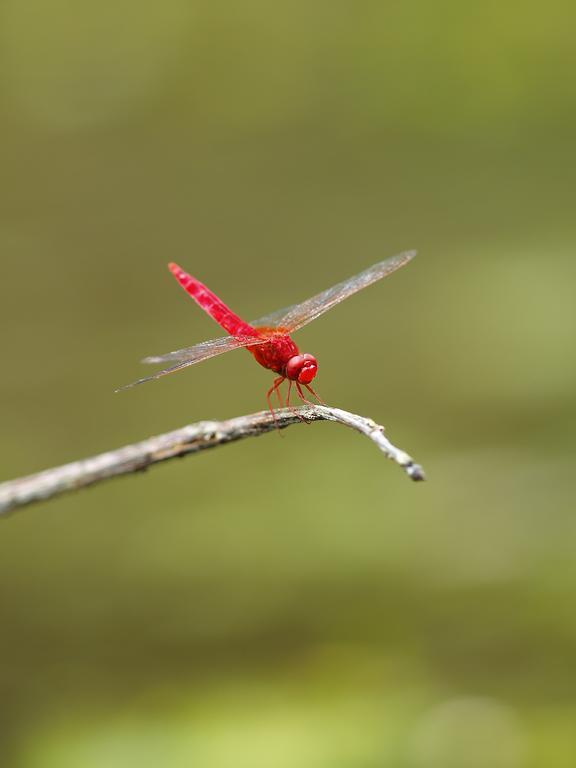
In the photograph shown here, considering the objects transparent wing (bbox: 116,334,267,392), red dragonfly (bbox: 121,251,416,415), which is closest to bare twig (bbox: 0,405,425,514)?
red dragonfly (bbox: 121,251,416,415)

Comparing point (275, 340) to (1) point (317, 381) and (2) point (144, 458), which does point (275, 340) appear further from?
(1) point (317, 381)

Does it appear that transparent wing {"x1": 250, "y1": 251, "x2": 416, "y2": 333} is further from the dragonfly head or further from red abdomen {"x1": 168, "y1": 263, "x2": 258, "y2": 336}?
the dragonfly head

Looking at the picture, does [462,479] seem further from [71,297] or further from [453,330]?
[71,297]

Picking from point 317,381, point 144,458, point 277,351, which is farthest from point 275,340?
point 317,381

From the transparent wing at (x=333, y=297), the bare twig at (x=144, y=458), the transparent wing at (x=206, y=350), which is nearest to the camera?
the bare twig at (x=144, y=458)

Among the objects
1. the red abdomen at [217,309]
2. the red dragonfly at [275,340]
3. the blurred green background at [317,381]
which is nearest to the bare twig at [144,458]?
the red dragonfly at [275,340]

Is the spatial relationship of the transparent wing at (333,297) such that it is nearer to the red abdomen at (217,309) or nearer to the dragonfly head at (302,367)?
the red abdomen at (217,309)
